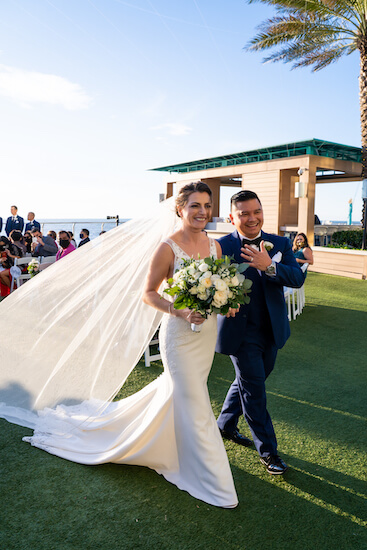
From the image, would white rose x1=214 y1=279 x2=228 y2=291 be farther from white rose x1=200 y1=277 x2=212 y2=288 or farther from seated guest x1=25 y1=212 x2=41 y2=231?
Answer: seated guest x1=25 y1=212 x2=41 y2=231

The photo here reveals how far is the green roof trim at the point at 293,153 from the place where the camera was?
1908cm

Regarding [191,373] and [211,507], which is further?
[191,373]

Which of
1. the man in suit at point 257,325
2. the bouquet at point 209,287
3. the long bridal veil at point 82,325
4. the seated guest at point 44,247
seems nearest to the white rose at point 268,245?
the man in suit at point 257,325

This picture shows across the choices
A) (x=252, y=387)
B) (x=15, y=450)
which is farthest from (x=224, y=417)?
(x=15, y=450)

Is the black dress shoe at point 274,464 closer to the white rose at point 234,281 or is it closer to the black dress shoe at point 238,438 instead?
the black dress shoe at point 238,438

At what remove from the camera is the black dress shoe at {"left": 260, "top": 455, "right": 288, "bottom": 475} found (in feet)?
10.8

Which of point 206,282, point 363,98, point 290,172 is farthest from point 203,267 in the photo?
point 290,172

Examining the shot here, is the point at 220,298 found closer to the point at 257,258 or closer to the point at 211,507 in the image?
the point at 257,258

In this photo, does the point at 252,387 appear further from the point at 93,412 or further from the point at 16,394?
the point at 16,394

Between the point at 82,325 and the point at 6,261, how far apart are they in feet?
24.7

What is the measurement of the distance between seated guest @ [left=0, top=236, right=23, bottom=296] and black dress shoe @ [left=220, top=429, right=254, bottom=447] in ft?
26.0

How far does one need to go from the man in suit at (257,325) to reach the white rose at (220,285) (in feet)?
1.78

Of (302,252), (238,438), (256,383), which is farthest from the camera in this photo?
(302,252)

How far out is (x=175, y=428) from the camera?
3.12 m
